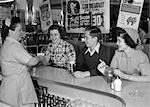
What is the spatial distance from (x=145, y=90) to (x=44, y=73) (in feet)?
4.37

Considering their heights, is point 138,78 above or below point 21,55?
below

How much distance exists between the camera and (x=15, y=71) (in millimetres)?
2324

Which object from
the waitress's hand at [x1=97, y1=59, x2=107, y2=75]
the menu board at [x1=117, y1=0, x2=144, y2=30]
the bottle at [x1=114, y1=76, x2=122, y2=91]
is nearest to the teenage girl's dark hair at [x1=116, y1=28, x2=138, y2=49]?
the waitress's hand at [x1=97, y1=59, x2=107, y2=75]

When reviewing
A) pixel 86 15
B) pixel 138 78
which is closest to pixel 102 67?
pixel 138 78

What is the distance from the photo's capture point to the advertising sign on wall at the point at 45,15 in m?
5.17

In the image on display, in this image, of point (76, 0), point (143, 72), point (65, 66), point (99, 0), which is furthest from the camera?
point (76, 0)

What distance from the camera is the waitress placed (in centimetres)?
227

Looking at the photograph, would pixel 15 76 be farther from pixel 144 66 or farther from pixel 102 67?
pixel 144 66

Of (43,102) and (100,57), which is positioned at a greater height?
(100,57)

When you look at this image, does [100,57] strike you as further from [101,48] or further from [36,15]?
[36,15]

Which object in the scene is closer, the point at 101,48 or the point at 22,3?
the point at 101,48

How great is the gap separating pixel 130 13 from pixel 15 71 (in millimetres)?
2231

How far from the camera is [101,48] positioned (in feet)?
8.95

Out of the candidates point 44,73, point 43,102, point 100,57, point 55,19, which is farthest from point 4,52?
point 55,19
